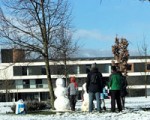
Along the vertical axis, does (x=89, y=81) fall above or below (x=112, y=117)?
above

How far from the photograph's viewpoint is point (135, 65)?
315ft

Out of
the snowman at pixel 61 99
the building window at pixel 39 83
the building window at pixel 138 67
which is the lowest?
the snowman at pixel 61 99

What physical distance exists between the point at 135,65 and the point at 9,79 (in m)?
26.7

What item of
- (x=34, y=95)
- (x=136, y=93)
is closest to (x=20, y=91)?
(x=34, y=95)

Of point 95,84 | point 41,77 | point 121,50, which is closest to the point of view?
point 95,84

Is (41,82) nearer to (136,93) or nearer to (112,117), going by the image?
(136,93)

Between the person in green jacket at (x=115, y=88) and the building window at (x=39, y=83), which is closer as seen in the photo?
A: the person in green jacket at (x=115, y=88)

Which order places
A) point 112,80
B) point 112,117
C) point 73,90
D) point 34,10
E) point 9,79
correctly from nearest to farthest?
point 112,117 → point 112,80 → point 73,90 → point 34,10 → point 9,79

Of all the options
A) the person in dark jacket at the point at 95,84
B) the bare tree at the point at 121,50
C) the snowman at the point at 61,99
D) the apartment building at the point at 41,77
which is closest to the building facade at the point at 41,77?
the apartment building at the point at 41,77

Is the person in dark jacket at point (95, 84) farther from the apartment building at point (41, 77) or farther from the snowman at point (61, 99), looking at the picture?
the apartment building at point (41, 77)

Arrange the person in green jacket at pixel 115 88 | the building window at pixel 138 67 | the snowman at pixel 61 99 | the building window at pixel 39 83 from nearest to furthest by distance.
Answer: the person in green jacket at pixel 115 88 < the snowman at pixel 61 99 < the building window at pixel 39 83 < the building window at pixel 138 67

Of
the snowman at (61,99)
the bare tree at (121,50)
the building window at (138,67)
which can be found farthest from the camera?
the building window at (138,67)

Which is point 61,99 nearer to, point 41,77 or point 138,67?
point 41,77

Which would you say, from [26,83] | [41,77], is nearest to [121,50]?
[41,77]
